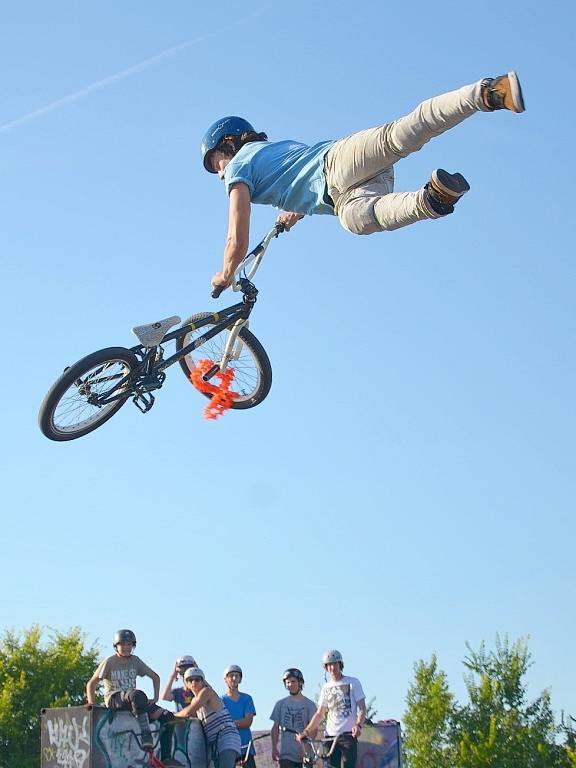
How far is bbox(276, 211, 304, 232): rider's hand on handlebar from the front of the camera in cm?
1131

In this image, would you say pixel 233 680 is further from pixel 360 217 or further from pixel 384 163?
pixel 384 163

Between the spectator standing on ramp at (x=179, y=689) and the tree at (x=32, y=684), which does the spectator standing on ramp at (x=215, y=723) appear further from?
the tree at (x=32, y=684)

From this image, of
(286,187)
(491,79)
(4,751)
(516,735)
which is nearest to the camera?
(491,79)

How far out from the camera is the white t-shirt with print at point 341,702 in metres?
12.6

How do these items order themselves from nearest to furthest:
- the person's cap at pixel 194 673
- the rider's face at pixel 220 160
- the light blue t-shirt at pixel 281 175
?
the light blue t-shirt at pixel 281 175
the rider's face at pixel 220 160
the person's cap at pixel 194 673

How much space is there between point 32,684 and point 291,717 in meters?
23.8

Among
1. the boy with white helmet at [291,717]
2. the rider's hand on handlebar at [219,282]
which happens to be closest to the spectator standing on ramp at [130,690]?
the boy with white helmet at [291,717]

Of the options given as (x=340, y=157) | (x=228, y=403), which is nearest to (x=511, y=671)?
(x=228, y=403)

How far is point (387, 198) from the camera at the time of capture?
9.29m

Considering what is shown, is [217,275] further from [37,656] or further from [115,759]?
[37,656]

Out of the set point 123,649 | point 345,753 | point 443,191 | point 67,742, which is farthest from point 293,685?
point 443,191

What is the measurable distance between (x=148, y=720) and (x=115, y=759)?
0.45 m

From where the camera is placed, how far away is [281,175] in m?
10.1

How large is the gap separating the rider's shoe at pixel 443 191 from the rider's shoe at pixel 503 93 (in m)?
0.62
